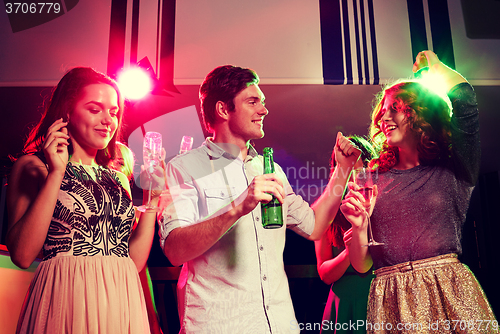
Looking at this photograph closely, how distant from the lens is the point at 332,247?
7.10 ft

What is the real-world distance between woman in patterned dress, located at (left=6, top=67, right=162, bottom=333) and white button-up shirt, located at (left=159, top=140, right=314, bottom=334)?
0.53 ft

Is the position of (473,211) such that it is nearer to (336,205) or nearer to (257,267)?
(336,205)

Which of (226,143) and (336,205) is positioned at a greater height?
(226,143)

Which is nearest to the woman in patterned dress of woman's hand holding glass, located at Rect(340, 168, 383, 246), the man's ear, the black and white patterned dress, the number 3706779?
the black and white patterned dress

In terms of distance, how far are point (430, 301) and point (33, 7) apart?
3595mm

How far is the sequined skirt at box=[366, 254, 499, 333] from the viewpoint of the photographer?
1440 mm

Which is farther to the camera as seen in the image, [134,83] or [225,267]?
[134,83]

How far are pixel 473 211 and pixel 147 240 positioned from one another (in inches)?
173

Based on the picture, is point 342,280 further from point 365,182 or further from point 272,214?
point 272,214

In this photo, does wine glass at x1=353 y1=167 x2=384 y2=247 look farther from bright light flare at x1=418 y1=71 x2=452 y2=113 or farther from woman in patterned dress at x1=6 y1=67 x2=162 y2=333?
woman in patterned dress at x1=6 y1=67 x2=162 y2=333

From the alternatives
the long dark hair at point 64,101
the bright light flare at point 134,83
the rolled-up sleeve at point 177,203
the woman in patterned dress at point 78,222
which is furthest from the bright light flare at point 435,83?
the bright light flare at point 134,83

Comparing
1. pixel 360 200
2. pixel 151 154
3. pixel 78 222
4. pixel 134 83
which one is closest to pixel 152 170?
pixel 151 154

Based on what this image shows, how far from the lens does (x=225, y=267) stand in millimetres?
1421

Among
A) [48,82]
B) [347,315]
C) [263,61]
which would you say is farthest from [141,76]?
[347,315]
